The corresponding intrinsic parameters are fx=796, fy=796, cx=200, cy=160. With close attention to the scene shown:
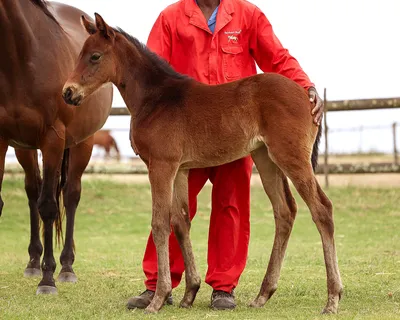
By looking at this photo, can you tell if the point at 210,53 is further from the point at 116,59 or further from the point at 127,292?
the point at 127,292

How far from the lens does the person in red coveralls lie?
5.63 metres

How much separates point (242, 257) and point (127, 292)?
1092 millimetres

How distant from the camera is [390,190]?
13312mm

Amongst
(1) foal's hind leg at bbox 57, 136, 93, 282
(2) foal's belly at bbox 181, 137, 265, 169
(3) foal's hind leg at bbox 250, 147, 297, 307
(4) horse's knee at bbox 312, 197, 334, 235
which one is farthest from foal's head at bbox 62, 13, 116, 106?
(1) foal's hind leg at bbox 57, 136, 93, 282

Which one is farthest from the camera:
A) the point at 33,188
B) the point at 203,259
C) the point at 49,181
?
the point at 203,259

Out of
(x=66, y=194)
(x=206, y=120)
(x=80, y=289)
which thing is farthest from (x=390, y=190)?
(x=206, y=120)

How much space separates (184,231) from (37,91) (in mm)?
1905

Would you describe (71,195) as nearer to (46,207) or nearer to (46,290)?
(46,207)

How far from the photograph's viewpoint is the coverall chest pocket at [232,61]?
5.64 metres

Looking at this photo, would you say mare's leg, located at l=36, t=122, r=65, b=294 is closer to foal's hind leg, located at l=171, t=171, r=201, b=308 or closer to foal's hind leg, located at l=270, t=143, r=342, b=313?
foal's hind leg, located at l=171, t=171, r=201, b=308

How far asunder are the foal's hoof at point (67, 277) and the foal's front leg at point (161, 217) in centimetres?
221

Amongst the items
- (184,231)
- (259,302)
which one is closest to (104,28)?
(184,231)

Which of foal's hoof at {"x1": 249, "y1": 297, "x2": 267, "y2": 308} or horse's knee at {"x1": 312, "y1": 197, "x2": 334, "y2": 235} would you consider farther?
foal's hoof at {"x1": 249, "y1": 297, "x2": 267, "y2": 308}

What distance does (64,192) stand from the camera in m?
8.21
